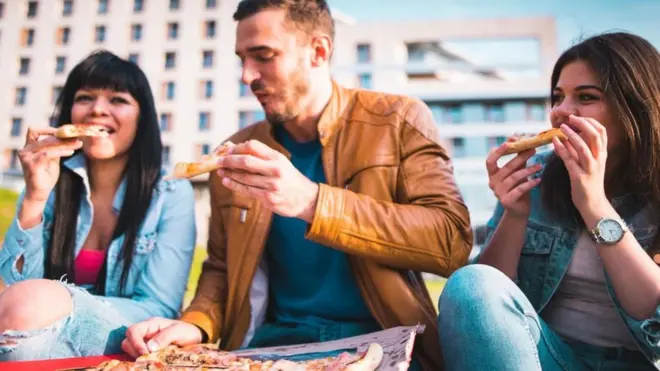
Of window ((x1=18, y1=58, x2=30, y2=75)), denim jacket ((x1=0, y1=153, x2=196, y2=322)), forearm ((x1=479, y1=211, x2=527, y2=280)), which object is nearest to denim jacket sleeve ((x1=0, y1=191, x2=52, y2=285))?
denim jacket ((x1=0, y1=153, x2=196, y2=322))

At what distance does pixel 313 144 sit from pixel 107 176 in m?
1.16

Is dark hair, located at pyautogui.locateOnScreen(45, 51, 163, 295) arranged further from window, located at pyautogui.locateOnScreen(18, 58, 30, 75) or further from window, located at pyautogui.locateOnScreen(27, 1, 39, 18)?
window, located at pyautogui.locateOnScreen(27, 1, 39, 18)

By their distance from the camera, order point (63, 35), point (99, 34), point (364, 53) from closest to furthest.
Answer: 1. point (364, 53)
2. point (63, 35)
3. point (99, 34)

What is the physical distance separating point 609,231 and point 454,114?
1691 inches

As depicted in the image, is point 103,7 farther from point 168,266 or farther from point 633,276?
point 633,276

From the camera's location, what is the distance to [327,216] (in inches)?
88.8

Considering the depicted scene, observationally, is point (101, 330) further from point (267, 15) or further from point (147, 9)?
point (147, 9)

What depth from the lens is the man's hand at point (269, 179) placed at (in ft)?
7.04

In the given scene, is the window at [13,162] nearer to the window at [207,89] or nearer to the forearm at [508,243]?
the window at [207,89]

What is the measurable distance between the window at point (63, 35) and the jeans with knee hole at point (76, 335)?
4826 cm

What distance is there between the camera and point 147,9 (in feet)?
147

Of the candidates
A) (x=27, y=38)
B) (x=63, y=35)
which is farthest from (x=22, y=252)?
(x=27, y=38)

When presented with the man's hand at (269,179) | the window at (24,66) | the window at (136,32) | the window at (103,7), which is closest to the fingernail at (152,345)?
the man's hand at (269,179)

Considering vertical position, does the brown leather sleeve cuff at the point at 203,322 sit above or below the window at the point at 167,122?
below
